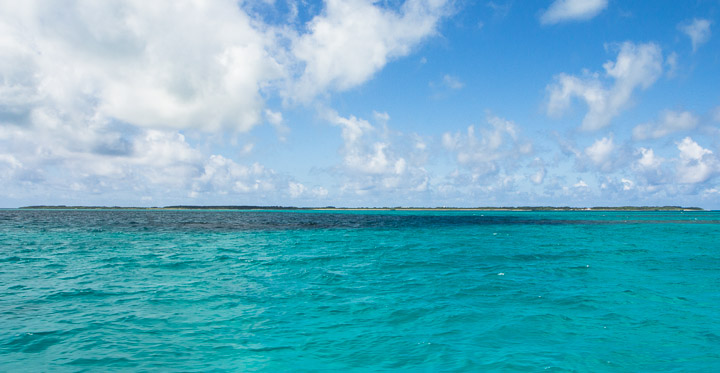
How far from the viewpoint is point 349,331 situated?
1530 cm

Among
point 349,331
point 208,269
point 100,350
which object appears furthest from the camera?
point 208,269

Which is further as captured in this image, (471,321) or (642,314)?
(642,314)

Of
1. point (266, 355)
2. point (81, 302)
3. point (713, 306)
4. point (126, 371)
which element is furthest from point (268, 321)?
point (713, 306)

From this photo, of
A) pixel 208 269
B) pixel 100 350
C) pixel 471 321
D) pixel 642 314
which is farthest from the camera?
pixel 208 269

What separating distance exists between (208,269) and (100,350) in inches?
654

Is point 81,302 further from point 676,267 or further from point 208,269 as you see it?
point 676,267

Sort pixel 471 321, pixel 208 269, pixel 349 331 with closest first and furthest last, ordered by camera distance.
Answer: pixel 349 331 → pixel 471 321 → pixel 208 269

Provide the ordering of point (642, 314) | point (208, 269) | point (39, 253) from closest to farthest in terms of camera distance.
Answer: point (642, 314), point (208, 269), point (39, 253)

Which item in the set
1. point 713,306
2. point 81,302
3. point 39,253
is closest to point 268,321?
point 81,302

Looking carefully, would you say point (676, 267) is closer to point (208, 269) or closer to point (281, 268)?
point (281, 268)

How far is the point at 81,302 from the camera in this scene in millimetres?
18906

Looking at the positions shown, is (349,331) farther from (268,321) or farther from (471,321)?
(471,321)

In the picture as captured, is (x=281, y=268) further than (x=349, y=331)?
Yes

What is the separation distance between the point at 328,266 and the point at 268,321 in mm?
14470
